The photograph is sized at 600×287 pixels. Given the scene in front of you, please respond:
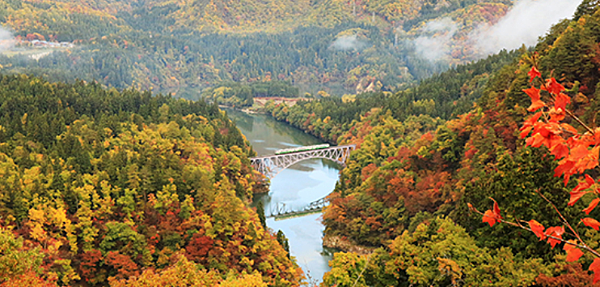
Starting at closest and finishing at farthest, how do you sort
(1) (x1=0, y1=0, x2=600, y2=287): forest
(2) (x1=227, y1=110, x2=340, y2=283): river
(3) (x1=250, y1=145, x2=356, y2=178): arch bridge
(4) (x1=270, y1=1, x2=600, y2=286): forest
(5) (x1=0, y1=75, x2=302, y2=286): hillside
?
1. (4) (x1=270, y1=1, x2=600, y2=286): forest
2. (1) (x1=0, y1=0, x2=600, y2=287): forest
3. (5) (x1=0, y1=75, x2=302, y2=286): hillside
4. (2) (x1=227, y1=110, x2=340, y2=283): river
5. (3) (x1=250, y1=145, x2=356, y2=178): arch bridge

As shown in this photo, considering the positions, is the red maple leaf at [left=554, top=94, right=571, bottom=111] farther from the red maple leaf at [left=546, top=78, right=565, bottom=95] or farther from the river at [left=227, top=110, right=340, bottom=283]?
the river at [left=227, top=110, right=340, bottom=283]

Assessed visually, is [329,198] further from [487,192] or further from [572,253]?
[572,253]

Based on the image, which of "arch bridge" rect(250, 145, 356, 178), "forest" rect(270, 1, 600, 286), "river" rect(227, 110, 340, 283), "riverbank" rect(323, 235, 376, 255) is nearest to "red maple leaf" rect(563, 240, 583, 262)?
"forest" rect(270, 1, 600, 286)

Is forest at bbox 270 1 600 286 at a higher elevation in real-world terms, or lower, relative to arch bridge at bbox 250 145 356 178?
higher

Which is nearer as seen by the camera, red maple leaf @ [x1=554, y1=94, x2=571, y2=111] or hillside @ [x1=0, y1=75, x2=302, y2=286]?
red maple leaf @ [x1=554, y1=94, x2=571, y2=111]

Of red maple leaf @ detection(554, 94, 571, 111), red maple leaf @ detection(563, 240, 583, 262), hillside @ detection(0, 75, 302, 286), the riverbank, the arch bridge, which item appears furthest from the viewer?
the arch bridge

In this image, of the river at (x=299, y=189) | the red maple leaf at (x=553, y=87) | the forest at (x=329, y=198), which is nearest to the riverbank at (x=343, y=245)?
the forest at (x=329, y=198)
